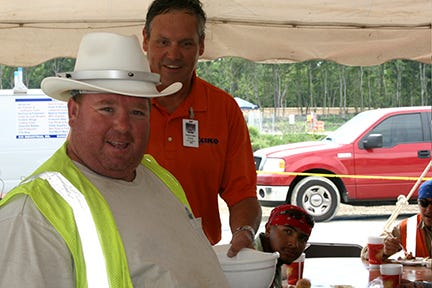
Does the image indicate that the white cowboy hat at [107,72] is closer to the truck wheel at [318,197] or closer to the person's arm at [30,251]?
the person's arm at [30,251]

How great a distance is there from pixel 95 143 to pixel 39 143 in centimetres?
1027

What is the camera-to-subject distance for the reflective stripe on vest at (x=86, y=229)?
1737 millimetres

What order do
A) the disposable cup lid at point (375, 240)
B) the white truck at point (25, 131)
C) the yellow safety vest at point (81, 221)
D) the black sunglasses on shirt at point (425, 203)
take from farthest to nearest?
the white truck at point (25, 131) < the black sunglasses on shirt at point (425, 203) < the disposable cup lid at point (375, 240) < the yellow safety vest at point (81, 221)

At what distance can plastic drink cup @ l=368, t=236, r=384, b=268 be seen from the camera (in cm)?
427

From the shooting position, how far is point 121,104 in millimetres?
1972

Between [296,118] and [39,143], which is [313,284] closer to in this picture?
[39,143]

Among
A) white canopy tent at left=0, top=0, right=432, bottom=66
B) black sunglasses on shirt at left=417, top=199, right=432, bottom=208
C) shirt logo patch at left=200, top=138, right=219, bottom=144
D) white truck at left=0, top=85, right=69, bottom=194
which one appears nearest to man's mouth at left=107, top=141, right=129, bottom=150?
shirt logo patch at left=200, top=138, right=219, bottom=144

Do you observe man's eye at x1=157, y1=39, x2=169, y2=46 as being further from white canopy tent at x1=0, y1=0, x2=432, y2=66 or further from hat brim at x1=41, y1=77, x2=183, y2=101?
white canopy tent at x1=0, y1=0, x2=432, y2=66

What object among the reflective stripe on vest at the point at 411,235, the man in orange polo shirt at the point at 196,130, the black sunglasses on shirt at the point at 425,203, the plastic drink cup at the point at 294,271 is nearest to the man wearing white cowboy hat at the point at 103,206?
the man in orange polo shirt at the point at 196,130

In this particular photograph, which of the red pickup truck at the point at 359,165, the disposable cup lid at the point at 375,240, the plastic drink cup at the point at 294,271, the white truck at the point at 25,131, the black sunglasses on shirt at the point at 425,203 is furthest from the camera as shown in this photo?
the white truck at the point at 25,131

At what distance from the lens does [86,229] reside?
1768 mm

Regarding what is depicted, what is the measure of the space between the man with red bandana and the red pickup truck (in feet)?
24.9

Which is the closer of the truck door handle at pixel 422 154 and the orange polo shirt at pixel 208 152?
the orange polo shirt at pixel 208 152

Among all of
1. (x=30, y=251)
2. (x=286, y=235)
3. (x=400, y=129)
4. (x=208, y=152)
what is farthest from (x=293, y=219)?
(x=400, y=129)
